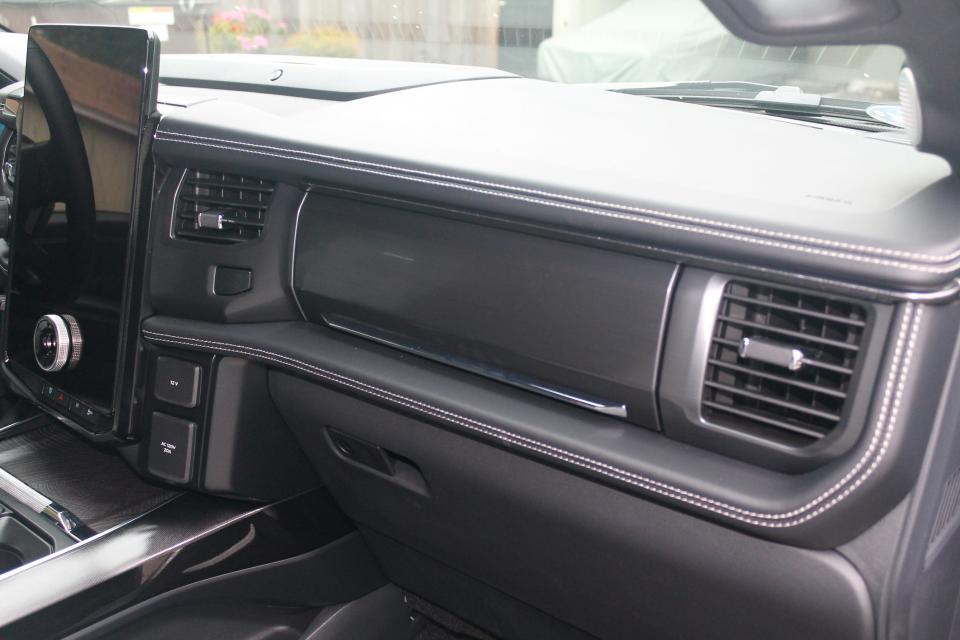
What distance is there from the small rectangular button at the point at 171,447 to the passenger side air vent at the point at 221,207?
317mm

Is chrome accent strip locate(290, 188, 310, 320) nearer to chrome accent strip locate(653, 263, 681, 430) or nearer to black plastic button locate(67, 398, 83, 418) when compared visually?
black plastic button locate(67, 398, 83, 418)

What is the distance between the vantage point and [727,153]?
1201 millimetres

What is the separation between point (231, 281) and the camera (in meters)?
1.52

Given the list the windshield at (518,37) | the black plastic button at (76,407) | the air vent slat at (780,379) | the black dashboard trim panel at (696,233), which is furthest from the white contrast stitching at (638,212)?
the black plastic button at (76,407)

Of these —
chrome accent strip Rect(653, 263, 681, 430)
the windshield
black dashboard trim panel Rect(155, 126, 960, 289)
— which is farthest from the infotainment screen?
chrome accent strip Rect(653, 263, 681, 430)

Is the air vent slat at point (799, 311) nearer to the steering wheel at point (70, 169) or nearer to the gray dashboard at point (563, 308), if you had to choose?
the gray dashboard at point (563, 308)

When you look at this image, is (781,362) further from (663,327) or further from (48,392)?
(48,392)

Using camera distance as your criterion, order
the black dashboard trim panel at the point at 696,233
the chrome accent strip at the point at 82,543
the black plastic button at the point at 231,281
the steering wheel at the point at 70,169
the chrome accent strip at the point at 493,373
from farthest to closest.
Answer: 1. the steering wheel at the point at 70,169
2. the black plastic button at the point at 231,281
3. the chrome accent strip at the point at 82,543
4. the chrome accent strip at the point at 493,373
5. the black dashboard trim panel at the point at 696,233

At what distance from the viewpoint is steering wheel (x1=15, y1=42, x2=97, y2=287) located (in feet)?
5.32

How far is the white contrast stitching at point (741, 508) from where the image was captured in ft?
2.94

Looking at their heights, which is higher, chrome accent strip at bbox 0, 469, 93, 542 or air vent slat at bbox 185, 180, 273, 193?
air vent slat at bbox 185, 180, 273, 193

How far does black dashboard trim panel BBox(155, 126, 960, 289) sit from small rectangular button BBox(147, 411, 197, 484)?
1.70 feet

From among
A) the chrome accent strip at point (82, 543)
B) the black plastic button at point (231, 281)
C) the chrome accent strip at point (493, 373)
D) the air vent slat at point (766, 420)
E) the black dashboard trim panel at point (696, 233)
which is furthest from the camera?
the black plastic button at point (231, 281)

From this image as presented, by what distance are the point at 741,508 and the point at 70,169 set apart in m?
1.28
